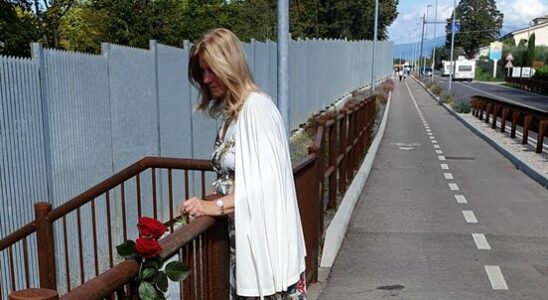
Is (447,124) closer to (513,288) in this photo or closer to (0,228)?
(513,288)

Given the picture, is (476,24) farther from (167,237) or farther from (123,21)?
(167,237)

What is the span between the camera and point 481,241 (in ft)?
21.8

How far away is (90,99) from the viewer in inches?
223

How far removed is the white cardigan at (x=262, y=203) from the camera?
Result: 2332 millimetres

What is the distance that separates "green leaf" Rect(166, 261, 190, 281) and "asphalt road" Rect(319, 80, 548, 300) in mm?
3023

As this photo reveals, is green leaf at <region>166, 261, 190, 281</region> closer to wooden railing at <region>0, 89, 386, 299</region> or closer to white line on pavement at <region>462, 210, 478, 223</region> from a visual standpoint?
wooden railing at <region>0, 89, 386, 299</region>

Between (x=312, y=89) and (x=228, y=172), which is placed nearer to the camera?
(x=228, y=172)

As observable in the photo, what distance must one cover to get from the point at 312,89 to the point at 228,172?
18.9 m

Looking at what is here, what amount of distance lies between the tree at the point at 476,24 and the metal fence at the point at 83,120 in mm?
141072

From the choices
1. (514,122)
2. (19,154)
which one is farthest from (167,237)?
(514,122)

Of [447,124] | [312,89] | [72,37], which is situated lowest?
[447,124]

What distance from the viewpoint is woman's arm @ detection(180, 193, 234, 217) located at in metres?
2.44

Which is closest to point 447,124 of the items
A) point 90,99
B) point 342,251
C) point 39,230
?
point 342,251

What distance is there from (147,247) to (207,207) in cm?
64
